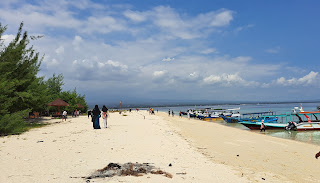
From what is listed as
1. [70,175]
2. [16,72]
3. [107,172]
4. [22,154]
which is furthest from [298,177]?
[16,72]

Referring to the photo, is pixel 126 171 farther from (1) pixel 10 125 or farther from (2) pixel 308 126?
(2) pixel 308 126

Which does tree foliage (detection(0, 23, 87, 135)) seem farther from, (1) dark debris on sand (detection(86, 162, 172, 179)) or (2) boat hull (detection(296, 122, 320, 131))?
(2) boat hull (detection(296, 122, 320, 131))

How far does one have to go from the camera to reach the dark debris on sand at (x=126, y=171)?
246 inches

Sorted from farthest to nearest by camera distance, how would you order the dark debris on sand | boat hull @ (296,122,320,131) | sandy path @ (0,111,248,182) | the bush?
boat hull @ (296,122,320,131)
the bush
the dark debris on sand
sandy path @ (0,111,248,182)

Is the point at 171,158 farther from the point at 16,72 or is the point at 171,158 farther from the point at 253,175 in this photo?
the point at 16,72

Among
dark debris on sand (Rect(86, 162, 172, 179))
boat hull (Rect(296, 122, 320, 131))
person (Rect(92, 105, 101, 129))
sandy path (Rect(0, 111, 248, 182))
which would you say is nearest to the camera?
sandy path (Rect(0, 111, 248, 182))

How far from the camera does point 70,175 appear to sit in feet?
20.6

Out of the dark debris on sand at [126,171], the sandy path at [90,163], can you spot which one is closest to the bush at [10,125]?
the sandy path at [90,163]

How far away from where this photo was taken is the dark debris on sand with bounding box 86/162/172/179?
20.5ft

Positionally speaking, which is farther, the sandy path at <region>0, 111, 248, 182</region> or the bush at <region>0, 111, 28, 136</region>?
the bush at <region>0, 111, 28, 136</region>

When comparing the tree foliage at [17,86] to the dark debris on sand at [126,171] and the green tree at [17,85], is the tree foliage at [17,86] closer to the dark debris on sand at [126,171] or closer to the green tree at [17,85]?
the green tree at [17,85]

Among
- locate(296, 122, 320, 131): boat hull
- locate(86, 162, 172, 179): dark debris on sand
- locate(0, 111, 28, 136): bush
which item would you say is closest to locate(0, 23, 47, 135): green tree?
locate(0, 111, 28, 136): bush

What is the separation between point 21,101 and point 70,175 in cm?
2035

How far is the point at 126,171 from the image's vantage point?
6449 millimetres
